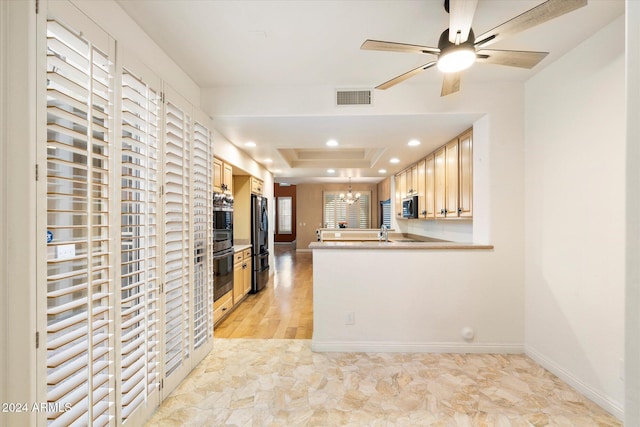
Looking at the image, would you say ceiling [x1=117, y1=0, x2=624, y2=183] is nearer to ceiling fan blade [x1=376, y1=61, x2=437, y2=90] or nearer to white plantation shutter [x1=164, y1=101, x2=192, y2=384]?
ceiling fan blade [x1=376, y1=61, x2=437, y2=90]

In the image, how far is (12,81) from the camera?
3.90 feet

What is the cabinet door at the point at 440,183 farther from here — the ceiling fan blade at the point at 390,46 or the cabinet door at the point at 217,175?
the cabinet door at the point at 217,175

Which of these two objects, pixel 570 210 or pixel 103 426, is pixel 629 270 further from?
pixel 570 210

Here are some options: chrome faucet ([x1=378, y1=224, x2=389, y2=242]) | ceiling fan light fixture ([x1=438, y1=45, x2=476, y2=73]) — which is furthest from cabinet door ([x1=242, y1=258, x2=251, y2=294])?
ceiling fan light fixture ([x1=438, y1=45, x2=476, y2=73])

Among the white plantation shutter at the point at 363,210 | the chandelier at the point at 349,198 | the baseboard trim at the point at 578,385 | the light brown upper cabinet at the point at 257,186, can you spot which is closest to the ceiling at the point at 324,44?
the light brown upper cabinet at the point at 257,186

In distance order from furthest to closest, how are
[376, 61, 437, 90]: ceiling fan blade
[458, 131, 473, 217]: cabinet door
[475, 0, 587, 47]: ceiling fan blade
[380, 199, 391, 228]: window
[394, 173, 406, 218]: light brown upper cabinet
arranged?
[380, 199, 391, 228]: window
[394, 173, 406, 218]: light brown upper cabinet
[458, 131, 473, 217]: cabinet door
[376, 61, 437, 90]: ceiling fan blade
[475, 0, 587, 47]: ceiling fan blade

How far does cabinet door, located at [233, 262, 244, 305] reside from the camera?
13.8 feet

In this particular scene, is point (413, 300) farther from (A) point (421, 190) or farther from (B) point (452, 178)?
(A) point (421, 190)

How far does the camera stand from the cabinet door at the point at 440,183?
392 cm

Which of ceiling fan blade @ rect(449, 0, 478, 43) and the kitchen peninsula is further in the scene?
the kitchen peninsula

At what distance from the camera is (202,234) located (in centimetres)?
273

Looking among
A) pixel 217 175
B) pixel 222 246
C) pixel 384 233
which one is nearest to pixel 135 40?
pixel 217 175

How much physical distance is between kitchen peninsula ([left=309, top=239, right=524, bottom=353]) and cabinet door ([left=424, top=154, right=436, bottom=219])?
153 cm

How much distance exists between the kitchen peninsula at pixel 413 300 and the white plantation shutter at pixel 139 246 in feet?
4.89
